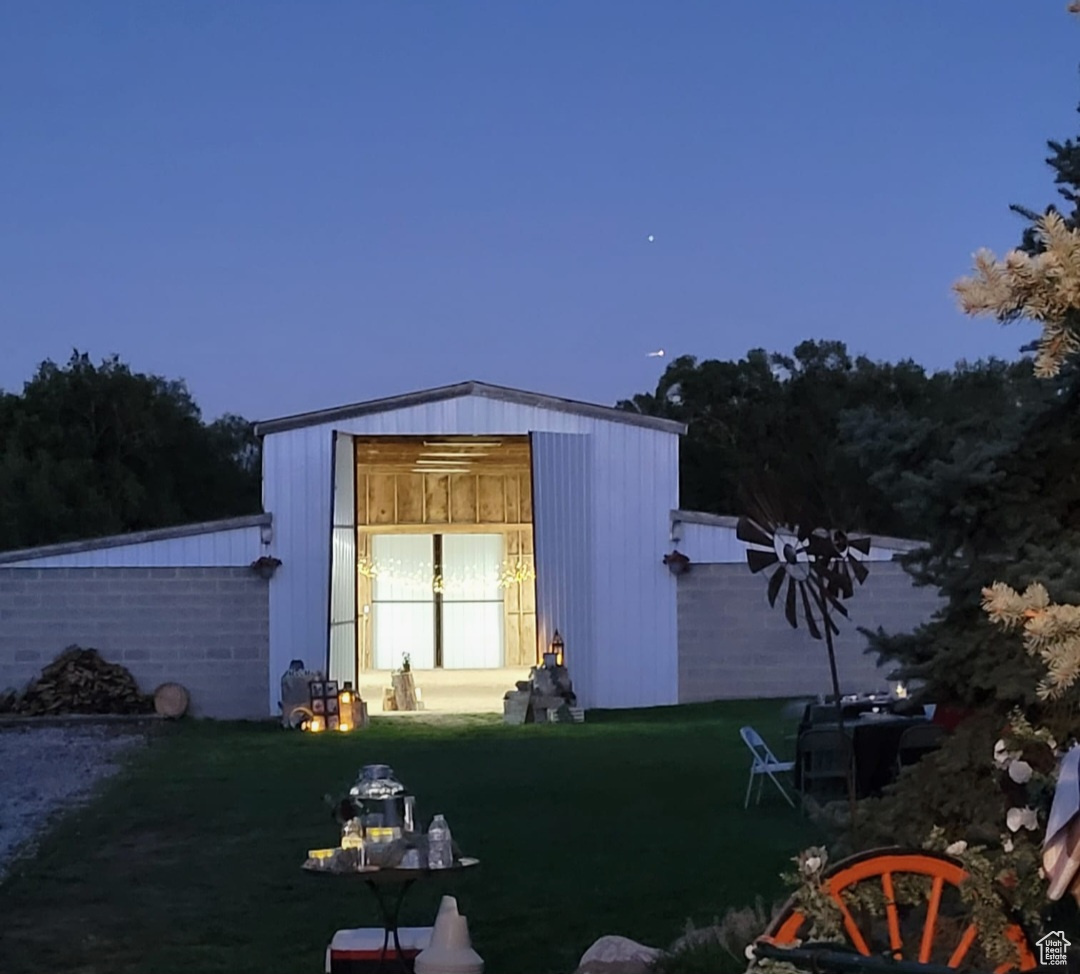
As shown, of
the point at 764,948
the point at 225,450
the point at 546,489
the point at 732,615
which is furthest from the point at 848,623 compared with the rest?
the point at 225,450

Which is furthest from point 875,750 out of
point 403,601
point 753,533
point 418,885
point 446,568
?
point 403,601

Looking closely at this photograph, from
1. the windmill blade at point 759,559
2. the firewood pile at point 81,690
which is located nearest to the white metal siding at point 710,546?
the firewood pile at point 81,690

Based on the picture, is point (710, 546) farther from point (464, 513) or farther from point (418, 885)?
point (418, 885)

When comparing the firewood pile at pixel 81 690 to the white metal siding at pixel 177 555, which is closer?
the firewood pile at pixel 81 690

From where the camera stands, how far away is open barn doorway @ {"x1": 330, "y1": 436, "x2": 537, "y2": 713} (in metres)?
26.3

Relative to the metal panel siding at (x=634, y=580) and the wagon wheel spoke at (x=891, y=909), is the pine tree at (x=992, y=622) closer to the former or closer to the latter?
the wagon wheel spoke at (x=891, y=909)

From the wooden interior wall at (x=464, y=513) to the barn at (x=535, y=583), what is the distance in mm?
6452

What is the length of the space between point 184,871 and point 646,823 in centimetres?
284

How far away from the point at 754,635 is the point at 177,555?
715 cm

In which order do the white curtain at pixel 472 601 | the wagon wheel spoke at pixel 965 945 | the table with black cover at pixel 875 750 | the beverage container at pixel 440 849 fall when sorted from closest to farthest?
the wagon wheel spoke at pixel 965 945 < the beverage container at pixel 440 849 < the table with black cover at pixel 875 750 < the white curtain at pixel 472 601

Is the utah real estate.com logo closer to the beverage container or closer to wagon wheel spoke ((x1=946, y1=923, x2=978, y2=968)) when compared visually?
wagon wheel spoke ((x1=946, y1=923, x2=978, y2=968))

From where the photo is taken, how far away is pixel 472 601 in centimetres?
2672

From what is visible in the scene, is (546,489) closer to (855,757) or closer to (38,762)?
(38,762)

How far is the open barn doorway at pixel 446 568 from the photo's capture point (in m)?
26.3
